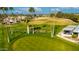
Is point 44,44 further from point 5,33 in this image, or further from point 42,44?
point 5,33

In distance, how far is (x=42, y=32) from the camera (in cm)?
190

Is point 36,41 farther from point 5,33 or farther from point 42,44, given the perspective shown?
point 5,33

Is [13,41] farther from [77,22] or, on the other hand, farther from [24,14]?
[77,22]

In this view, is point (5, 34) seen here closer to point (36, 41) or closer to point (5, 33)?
point (5, 33)

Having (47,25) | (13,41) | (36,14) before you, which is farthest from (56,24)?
(13,41)

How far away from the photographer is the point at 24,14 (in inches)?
74.8

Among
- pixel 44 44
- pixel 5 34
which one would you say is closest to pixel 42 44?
pixel 44 44

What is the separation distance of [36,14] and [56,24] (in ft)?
0.65

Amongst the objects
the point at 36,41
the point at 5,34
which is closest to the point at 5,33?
the point at 5,34

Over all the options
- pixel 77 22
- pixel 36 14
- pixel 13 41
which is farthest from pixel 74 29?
pixel 13 41

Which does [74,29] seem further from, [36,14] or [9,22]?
[9,22]

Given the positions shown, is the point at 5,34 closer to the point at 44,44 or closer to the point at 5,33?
the point at 5,33
